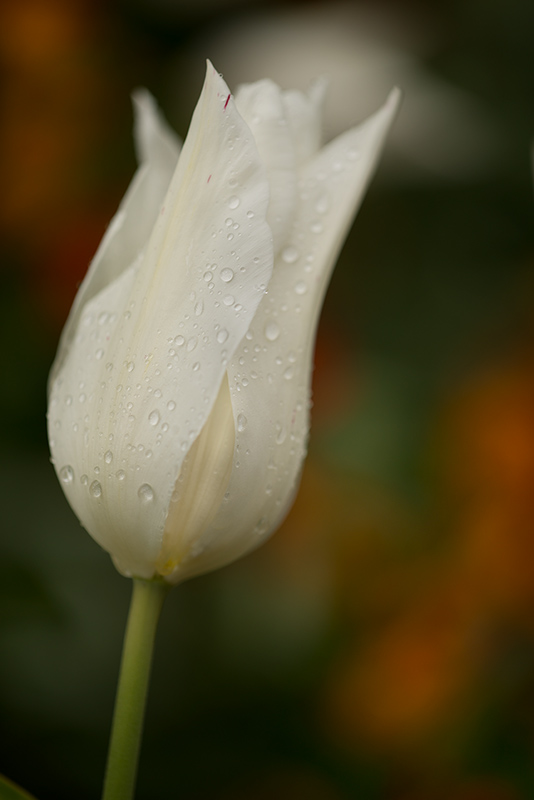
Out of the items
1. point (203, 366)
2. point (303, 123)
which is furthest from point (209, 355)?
point (303, 123)

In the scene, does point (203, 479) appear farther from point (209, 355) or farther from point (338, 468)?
point (338, 468)

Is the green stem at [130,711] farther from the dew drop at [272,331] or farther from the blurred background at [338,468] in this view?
the blurred background at [338,468]

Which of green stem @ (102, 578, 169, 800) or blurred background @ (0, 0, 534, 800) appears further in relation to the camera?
blurred background @ (0, 0, 534, 800)

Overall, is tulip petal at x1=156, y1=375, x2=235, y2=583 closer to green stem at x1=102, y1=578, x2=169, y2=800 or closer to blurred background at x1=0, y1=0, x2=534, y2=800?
green stem at x1=102, y1=578, x2=169, y2=800

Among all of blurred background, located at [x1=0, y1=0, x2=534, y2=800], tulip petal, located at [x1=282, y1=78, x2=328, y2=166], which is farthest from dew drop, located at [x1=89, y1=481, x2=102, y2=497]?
blurred background, located at [x1=0, y1=0, x2=534, y2=800]

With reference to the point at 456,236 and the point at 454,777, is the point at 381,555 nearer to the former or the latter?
the point at 454,777

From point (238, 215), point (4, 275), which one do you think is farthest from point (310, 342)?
point (4, 275)
